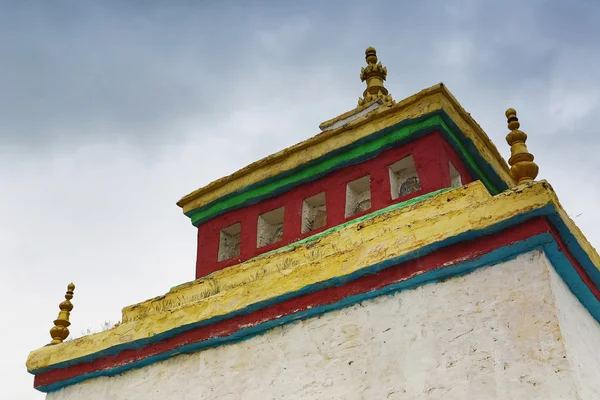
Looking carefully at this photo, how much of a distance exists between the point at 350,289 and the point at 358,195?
1.76 meters

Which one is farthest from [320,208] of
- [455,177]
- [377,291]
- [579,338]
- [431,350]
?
[579,338]

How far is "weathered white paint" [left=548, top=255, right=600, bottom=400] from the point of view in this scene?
13.0 ft

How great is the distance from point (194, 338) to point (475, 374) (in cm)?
236

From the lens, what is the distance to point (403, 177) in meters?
6.27

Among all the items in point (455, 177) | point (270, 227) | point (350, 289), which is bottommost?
point (350, 289)

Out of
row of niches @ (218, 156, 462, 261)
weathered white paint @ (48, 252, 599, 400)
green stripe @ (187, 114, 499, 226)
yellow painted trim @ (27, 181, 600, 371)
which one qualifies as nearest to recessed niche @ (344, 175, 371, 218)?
row of niches @ (218, 156, 462, 261)

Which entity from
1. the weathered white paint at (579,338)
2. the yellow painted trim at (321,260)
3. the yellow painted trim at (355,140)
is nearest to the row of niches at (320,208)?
the yellow painted trim at (355,140)

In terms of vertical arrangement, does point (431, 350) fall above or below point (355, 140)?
below

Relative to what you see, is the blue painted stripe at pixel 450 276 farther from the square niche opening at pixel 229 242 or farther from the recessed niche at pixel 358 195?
the square niche opening at pixel 229 242

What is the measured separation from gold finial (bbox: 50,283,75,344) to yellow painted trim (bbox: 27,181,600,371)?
0.81 ft

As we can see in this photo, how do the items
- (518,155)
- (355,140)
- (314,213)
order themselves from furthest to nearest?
(314,213) < (355,140) < (518,155)

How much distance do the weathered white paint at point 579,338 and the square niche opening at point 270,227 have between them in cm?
303

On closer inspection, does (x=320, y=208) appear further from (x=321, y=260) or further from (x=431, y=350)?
(x=431, y=350)

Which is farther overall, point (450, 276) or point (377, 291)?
point (377, 291)
